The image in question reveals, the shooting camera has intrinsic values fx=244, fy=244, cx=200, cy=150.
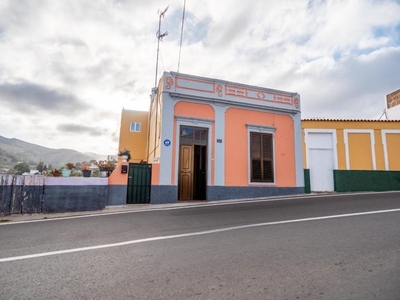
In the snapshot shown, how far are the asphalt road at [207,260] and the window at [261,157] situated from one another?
250 inches

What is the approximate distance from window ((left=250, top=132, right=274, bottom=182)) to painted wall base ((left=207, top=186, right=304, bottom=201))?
0.50 meters

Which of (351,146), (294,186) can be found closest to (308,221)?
(294,186)

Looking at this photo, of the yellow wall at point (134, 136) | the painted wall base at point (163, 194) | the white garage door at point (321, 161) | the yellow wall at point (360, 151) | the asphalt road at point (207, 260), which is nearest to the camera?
the asphalt road at point (207, 260)

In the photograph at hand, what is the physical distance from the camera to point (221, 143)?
11.5 metres

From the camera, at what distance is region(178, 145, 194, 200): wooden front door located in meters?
11.2

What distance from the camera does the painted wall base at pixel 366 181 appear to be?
550 inches

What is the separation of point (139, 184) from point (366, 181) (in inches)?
508

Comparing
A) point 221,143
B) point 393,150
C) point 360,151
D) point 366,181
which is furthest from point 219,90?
point 393,150

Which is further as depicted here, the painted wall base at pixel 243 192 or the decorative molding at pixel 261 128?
the decorative molding at pixel 261 128

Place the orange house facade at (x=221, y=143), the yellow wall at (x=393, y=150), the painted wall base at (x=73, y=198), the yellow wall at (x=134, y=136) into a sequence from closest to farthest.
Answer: the painted wall base at (x=73, y=198) → the orange house facade at (x=221, y=143) → the yellow wall at (x=393, y=150) → the yellow wall at (x=134, y=136)

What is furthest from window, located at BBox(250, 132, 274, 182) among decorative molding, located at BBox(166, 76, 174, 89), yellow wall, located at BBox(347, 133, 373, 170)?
yellow wall, located at BBox(347, 133, 373, 170)

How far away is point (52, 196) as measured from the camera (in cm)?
839

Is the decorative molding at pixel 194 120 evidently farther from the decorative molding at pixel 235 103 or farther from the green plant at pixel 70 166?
the green plant at pixel 70 166

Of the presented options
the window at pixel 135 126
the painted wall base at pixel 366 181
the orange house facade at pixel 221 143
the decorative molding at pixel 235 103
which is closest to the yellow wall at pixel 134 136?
the window at pixel 135 126
